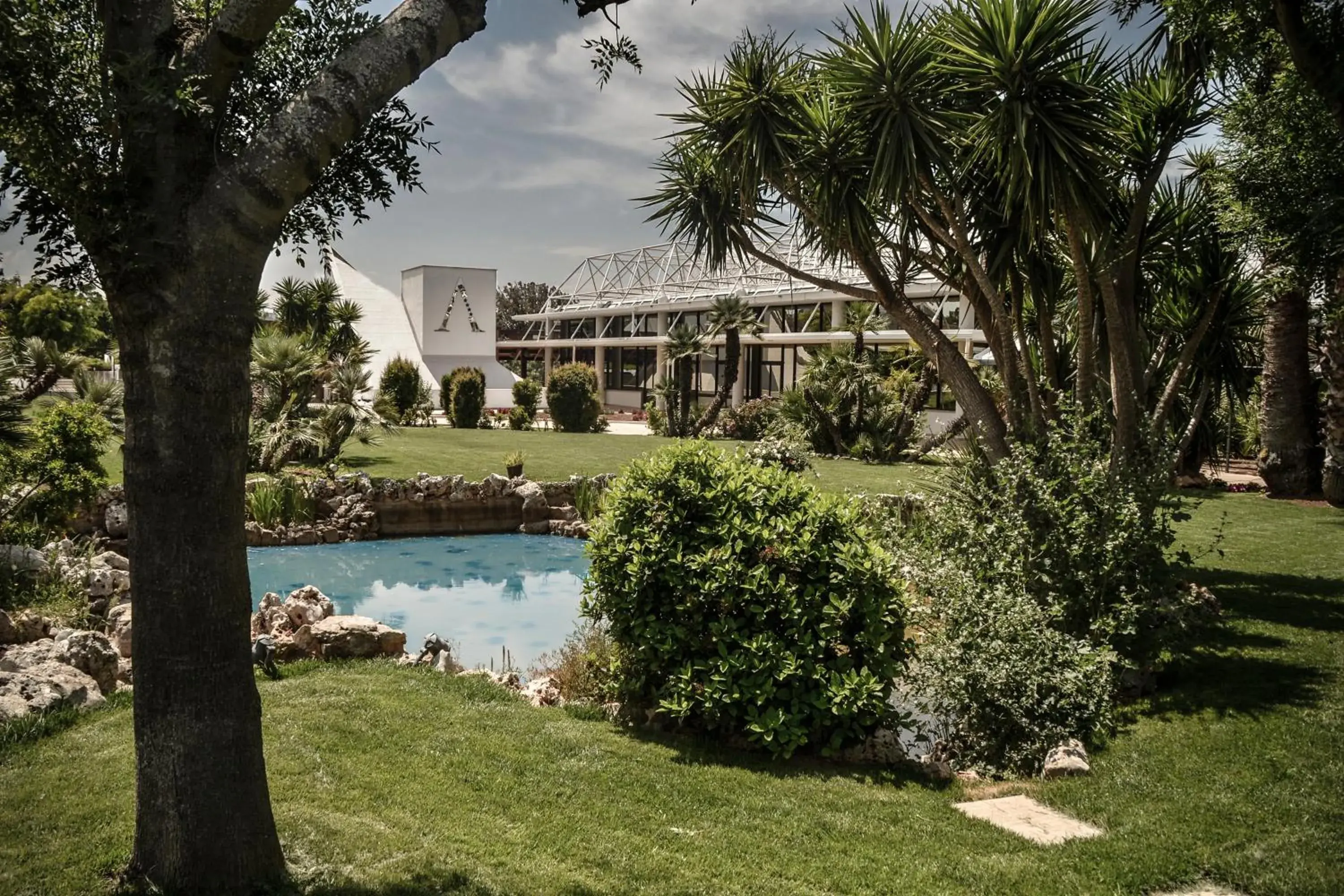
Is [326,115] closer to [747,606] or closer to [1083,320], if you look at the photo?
[747,606]

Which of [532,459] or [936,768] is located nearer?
[936,768]

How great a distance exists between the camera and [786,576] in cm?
608

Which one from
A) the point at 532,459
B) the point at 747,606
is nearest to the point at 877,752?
the point at 747,606

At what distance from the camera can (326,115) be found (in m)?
3.08

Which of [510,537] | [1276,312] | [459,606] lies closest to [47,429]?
[459,606]

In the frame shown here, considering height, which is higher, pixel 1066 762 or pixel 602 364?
pixel 602 364

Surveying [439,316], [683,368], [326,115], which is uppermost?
[439,316]

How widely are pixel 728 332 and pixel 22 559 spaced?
22.5 meters

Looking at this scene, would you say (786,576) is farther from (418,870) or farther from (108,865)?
A: (108,865)

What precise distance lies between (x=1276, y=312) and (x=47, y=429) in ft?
57.1

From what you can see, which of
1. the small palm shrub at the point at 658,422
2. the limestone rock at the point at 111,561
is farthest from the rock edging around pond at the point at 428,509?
the small palm shrub at the point at 658,422

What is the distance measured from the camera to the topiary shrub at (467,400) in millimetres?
30422

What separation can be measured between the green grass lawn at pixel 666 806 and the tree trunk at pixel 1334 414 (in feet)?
32.8

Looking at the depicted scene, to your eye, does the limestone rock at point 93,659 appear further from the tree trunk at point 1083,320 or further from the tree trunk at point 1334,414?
the tree trunk at point 1334,414
